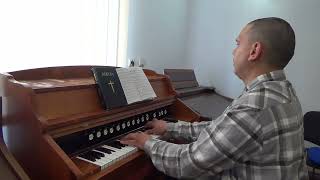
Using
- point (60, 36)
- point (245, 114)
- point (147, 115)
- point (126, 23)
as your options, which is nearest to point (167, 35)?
point (126, 23)

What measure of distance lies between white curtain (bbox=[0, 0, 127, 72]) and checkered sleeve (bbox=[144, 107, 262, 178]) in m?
1.41

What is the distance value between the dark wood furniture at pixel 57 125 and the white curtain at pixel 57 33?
0.57 meters

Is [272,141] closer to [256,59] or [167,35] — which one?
[256,59]

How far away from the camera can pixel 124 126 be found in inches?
63.0

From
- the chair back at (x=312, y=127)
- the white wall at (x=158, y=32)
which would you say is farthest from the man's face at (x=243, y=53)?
the chair back at (x=312, y=127)

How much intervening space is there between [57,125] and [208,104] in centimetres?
194

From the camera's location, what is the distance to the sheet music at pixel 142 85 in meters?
1.74

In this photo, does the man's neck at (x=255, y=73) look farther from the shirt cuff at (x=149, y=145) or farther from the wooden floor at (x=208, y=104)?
the wooden floor at (x=208, y=104)

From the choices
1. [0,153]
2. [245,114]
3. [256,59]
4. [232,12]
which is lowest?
[0,153]

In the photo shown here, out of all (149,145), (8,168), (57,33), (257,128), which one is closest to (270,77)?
(257,128)

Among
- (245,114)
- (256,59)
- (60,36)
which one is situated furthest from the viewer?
(60,36)

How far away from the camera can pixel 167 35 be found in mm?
3408

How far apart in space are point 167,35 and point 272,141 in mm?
2541

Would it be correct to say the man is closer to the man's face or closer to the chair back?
the man's face
